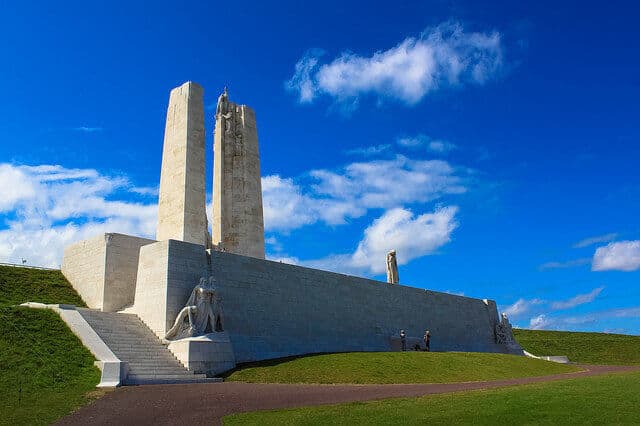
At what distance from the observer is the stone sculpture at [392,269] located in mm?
39469

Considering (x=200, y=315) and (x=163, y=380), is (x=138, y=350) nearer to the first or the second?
(x=163, y=380)

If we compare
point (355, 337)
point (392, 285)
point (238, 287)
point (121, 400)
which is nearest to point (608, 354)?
point (392, 285)

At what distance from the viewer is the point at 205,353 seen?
2055 cm

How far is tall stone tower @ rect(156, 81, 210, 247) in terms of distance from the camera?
2950 centimetres

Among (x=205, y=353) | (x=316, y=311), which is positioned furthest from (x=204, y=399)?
(x=316, y=311)

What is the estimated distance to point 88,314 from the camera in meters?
21.6

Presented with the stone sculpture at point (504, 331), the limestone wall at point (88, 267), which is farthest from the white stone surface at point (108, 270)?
the stone sculpture at point (504, 331)

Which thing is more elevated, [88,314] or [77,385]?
[88,314]

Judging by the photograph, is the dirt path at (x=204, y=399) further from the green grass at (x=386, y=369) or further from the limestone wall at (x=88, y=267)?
the limestone wall at (x=88, y=267)

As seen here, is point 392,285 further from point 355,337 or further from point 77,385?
point 77,385

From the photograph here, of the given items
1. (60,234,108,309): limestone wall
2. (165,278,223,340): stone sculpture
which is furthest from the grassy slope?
(60,234,108,309): limestone wall

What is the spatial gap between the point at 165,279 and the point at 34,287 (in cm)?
951

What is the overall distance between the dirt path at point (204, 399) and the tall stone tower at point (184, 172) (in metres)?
12.5

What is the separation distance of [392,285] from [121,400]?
23172mm
